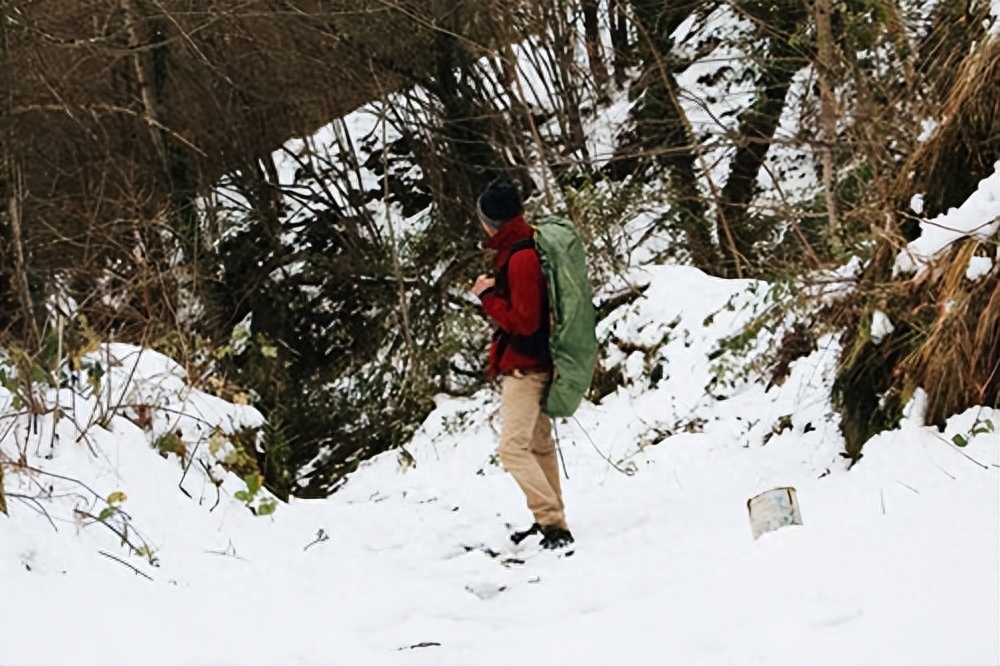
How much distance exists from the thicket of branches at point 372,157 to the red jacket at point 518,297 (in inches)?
190

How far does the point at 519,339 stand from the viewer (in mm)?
→ 5363

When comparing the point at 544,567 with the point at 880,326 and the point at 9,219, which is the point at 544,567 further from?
the point at 9,219

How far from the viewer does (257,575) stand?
4555mm

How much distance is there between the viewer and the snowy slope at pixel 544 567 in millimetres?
3363

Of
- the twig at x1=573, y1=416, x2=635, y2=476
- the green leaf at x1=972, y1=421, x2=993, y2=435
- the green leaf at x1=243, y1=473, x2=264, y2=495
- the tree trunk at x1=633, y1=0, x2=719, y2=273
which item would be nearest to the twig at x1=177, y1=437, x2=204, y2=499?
→ the green leaf at x1=243, y1=473, x2=264, y2=495

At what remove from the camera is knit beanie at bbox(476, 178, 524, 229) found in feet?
17.4

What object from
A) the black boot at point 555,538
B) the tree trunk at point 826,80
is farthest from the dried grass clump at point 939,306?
the tree trunk at point 826,80

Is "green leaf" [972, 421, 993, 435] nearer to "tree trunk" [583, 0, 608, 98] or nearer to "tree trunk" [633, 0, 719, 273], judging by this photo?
"tree trunk" [633, 0, 719, 273]

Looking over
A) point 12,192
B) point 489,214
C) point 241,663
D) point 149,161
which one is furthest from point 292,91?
point 241,663

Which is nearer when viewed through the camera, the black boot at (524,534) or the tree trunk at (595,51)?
the black boot at (524,534)

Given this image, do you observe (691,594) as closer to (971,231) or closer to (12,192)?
(971,231)

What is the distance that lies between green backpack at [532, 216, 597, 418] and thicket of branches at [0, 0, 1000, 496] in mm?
4772

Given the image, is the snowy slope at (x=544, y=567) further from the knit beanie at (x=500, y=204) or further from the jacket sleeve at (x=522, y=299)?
the knit beanie at (x=500, y=204)

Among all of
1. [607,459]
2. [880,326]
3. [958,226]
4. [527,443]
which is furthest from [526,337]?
[607,459]
